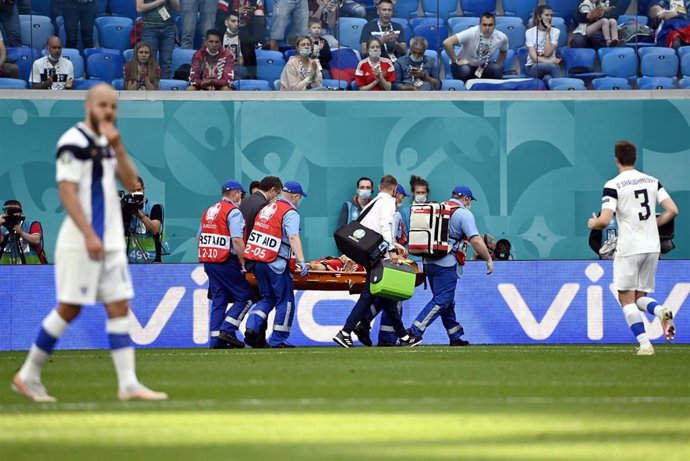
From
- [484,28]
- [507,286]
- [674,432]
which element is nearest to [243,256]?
[507,286]

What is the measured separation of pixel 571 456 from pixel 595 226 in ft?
24.7

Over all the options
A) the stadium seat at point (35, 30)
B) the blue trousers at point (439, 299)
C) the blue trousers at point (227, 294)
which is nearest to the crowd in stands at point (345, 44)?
the stadium seat at point (35, 30)

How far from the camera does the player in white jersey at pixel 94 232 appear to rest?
9.23m

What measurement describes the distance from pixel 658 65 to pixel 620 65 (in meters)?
0.63

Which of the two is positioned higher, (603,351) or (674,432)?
(674,432)

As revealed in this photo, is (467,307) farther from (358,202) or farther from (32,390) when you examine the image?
(32,390)

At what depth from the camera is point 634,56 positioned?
943 inches

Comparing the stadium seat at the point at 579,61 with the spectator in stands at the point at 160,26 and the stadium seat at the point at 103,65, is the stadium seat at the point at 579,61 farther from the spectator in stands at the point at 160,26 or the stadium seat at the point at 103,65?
the stadium seat at the point at 103,65

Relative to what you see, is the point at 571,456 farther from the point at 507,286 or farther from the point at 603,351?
the point at 507,286

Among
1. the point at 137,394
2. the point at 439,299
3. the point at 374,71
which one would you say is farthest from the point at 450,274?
the point at 137,394

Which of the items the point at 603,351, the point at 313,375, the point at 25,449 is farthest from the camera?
the point at 603,351

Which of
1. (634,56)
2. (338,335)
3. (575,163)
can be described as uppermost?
(634,56)

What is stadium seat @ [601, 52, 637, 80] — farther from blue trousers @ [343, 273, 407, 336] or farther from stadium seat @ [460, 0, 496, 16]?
blue trousers @ [343, 273, 407, 336]

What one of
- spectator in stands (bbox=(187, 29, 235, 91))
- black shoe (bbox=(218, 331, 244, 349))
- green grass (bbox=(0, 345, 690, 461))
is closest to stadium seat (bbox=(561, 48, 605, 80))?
spectator in stands (bbox=(187, 29, 235, 91))
